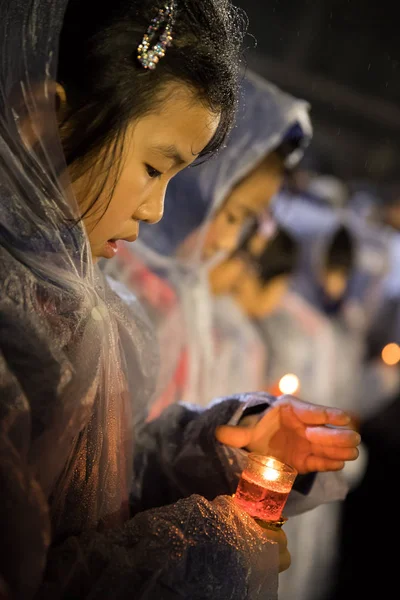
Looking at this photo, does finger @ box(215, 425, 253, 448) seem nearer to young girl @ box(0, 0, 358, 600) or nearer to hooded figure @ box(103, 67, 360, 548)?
young girl @ box(0, 0, 358, 600)

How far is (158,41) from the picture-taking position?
80cm

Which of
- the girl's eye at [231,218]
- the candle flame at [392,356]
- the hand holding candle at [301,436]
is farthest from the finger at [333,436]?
the candle flame at [392,356]

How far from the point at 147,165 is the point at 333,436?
51cm

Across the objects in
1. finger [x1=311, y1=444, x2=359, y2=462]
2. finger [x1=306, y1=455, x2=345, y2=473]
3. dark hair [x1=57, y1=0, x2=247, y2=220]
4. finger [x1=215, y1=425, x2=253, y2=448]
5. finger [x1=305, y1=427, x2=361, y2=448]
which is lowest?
finger [x1=215, y1=425, x2=253, y2=448]

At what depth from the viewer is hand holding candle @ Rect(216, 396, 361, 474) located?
0.92m

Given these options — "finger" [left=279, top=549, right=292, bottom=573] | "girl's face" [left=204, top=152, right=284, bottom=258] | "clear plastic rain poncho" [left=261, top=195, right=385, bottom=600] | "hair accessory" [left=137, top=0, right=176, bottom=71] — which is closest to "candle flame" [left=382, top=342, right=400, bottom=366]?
"clear plastic rain poncho" [left=261, top=195, right=385, bottom=600]

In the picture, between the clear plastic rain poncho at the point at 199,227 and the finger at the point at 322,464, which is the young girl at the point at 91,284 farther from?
the clear plastic rain poncho at the point at 199,227

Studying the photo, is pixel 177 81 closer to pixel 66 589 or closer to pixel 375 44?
pixel 66 589

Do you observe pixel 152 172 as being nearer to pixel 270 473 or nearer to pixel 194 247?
pixel 270 473

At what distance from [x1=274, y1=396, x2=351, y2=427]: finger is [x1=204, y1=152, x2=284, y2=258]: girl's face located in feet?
3.34

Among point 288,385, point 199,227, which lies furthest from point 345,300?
point 288,385

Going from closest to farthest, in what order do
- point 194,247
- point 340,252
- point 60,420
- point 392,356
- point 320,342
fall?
point 60,420 → point 194,247 → point 392,356 → point 320,342 → point 340,252

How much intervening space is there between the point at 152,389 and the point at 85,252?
15.6 inches

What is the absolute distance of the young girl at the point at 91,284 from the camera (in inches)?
26.9
